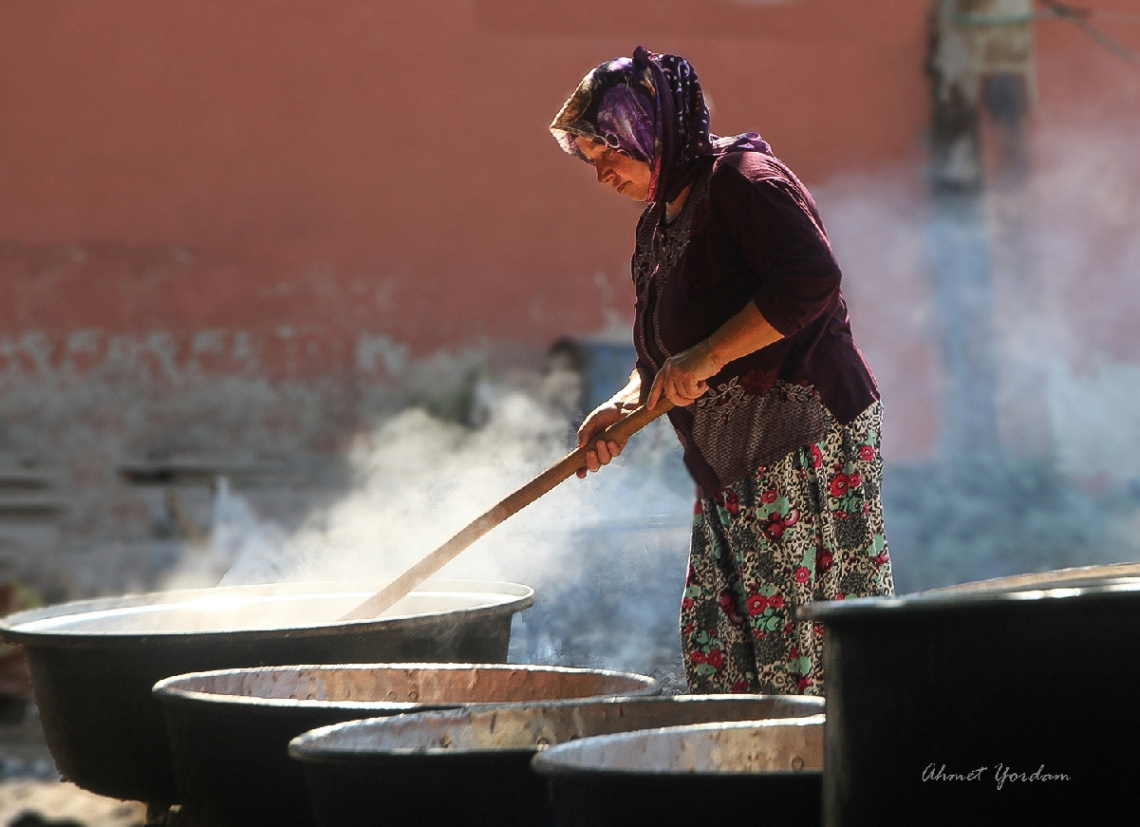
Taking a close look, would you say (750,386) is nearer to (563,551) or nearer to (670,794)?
(670,794)

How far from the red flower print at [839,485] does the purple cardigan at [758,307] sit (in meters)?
0.09

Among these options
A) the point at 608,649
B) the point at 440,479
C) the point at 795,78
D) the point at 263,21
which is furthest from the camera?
the point at 795,78

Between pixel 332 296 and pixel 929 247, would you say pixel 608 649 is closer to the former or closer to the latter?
pixel 332 296

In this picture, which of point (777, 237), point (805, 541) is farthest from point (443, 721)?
point (777, 237)

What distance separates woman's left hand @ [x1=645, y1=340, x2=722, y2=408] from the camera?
252cm

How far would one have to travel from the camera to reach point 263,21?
7039mm

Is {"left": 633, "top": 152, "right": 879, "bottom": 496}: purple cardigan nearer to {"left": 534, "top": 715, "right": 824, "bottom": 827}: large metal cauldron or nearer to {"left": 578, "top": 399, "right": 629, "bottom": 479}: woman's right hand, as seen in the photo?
{"left": 578, "top": 399, "right": 629, "bottom": 479}: woman's right hand

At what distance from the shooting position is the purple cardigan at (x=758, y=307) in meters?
2.44

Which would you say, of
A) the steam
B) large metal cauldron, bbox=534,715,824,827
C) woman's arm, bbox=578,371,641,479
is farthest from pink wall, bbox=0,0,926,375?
large metal cauldron, bbox=534,715,824,827

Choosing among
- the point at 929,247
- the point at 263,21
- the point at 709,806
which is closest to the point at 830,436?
the point at 709,806

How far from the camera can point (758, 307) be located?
2438mm

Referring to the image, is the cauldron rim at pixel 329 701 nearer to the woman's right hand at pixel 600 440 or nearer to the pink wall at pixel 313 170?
the woman's right hand at pixel 600 440

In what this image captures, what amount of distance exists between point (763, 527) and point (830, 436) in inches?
8.5
